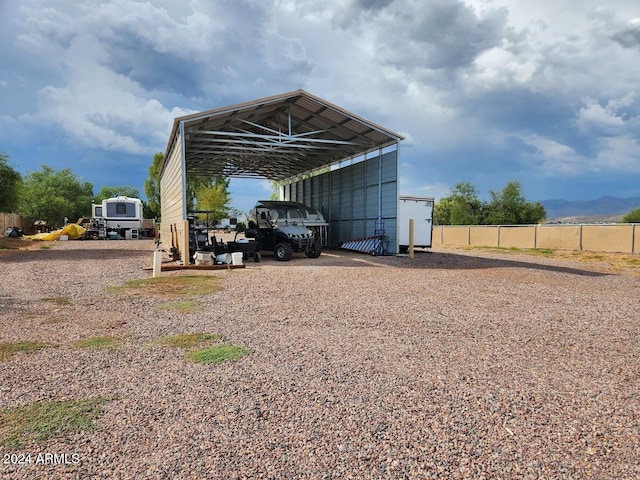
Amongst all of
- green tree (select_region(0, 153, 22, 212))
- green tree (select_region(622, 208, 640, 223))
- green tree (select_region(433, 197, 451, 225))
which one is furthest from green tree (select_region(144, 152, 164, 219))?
green tree (select_region(622, 208, 640, 223))

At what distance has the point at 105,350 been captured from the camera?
492 cm

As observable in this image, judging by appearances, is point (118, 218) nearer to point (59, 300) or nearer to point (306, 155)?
point (306, 155)

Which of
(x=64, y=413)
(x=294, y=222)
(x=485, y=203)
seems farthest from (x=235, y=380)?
(x=485, y=203)

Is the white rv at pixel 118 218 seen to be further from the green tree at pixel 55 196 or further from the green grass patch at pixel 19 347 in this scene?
the green grass patch at pixel 19 347

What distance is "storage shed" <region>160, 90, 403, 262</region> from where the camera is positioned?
16717mm

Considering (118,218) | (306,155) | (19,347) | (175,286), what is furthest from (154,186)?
(19,347)

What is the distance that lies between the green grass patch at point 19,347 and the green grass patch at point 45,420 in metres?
Result: 1.61

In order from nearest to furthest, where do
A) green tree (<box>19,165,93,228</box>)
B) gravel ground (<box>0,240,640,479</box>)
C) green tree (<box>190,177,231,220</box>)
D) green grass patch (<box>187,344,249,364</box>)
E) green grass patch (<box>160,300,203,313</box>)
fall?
gravel ground (<box>0,240,640,479</box>), green grass patch (<box>187,344,249,364</box>), green grass patch (<box>160,300,203,313</box>), green tree (<box>190,177,231,220</box>), green tree (<box>19,165,93,228</box>)

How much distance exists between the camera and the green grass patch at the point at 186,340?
16.9ft

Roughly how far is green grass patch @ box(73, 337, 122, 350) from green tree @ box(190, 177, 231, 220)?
38664 millimetres

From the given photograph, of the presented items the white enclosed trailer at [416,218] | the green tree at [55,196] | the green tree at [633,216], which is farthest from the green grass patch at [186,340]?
the green tree at [633,216]

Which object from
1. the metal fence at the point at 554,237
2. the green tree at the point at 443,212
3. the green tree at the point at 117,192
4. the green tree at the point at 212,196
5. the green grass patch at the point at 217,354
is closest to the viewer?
the green grass patch at the point at 217,354

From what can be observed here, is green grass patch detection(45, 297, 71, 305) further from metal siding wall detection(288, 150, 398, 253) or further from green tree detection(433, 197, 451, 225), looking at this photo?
green tree detection(433, 197, 451, 225)

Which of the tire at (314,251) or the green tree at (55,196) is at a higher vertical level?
the green tree at (55,196)
